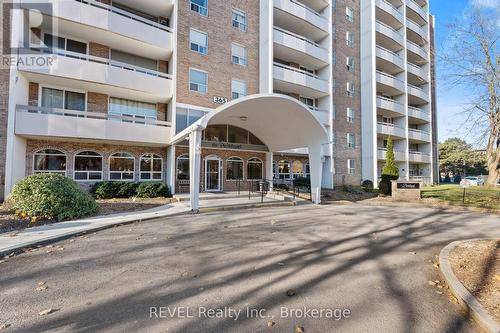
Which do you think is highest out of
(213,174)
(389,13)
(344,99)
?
(389,13)

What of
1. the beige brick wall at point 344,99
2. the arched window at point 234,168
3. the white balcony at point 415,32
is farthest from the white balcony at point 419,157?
the arched window at point 234,168

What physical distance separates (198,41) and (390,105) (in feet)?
73.4

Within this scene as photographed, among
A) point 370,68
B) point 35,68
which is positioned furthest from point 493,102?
point 35,68

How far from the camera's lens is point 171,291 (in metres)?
3.99

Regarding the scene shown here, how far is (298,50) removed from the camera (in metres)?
22.4

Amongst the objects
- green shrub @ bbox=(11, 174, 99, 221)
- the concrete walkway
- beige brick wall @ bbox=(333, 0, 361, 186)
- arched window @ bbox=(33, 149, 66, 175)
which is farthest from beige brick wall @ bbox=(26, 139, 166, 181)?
beige brick wall @ bbox=(333, 0, 361, 186)

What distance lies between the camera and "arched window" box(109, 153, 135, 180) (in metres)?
16.6

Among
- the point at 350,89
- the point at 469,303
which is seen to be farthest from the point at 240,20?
the point at 469,303

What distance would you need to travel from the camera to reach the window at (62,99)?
1511 centimetres

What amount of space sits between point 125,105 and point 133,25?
4.74 m

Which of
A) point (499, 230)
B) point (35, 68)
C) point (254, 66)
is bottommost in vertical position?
point (499, 230)

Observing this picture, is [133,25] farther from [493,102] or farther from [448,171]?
[448,171]

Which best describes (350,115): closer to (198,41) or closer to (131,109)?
(198,41)

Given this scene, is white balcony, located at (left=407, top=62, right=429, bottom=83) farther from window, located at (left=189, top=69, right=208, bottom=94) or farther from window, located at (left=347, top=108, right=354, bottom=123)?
window, located at (left=189, top=69, right=208, bottom=94)
